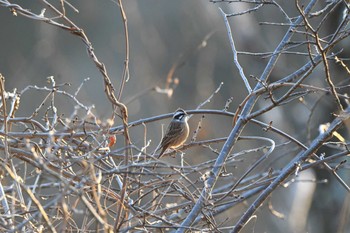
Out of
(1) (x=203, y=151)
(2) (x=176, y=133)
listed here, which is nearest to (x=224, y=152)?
(2) (x=176, y=133)

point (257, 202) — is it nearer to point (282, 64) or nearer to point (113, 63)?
point (282, 64)

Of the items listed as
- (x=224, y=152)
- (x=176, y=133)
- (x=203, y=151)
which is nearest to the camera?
(x=224, y=152)

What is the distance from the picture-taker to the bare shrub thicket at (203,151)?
3.01m

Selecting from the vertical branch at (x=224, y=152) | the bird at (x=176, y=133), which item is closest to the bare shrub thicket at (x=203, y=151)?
the vertical branch at (x=224, y=152)

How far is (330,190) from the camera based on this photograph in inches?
391

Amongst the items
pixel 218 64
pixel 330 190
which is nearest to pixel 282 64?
pixel 330 190

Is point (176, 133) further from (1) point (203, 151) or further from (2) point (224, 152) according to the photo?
(1) point (203, 151)

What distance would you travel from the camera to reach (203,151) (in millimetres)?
12641

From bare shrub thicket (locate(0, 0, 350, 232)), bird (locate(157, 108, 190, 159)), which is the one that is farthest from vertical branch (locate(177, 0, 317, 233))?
bird (locate(157, 108, 190, 159))

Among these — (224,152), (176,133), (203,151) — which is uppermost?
(224,152)

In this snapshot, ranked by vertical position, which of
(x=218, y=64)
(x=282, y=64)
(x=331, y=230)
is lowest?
(x=331, y=230)

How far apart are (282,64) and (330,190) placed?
2083 mm

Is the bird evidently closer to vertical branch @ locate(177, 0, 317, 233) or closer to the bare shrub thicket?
the bare shrub thicket

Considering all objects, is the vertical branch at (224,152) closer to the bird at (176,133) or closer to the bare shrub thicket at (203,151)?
the bare shrub thicket at (203,151)
